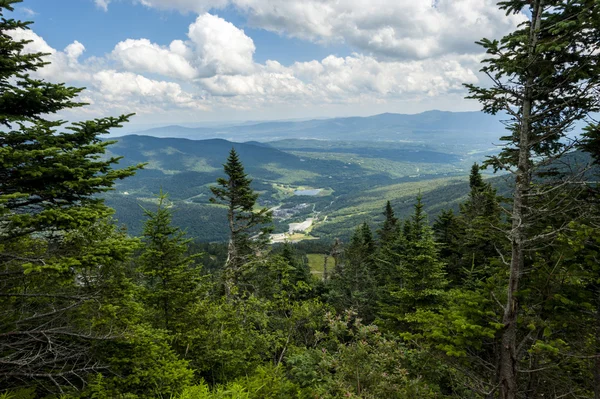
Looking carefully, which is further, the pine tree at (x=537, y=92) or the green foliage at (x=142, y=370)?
the green foliage at (x=142, y=370)

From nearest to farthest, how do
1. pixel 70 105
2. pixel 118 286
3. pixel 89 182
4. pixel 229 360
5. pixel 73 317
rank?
pixel 89 182, pixel 70 105, pixel 73 317, pixel 118 286, pixel 229 360

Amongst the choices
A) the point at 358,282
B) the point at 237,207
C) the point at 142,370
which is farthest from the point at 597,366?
the point at 358,282

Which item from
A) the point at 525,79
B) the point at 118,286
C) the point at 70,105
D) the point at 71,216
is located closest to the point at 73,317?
the point at 118,286

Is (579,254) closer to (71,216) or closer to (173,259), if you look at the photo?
(71,216)

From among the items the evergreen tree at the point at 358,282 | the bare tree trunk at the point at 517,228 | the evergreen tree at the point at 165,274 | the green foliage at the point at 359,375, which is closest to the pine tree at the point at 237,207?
the evergreen tree at the point at 165,274

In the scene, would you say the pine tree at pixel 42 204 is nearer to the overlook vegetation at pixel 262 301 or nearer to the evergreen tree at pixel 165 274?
the overlook vegetation at pixel 262 301

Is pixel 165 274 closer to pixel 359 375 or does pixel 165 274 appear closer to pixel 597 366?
pixel 359 375
